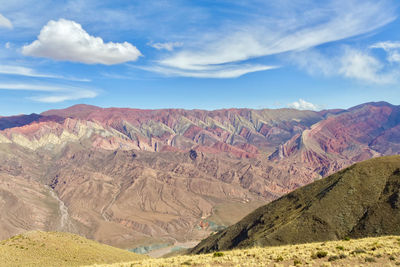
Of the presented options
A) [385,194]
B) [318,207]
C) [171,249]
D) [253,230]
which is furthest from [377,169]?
[171,249]

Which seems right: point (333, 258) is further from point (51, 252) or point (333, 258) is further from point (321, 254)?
point (51, 252)

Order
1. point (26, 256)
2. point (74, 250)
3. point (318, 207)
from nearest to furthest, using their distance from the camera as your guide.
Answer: point (26, 256) → point (74, 250) → point (318, 207)

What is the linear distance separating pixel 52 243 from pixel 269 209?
218ft

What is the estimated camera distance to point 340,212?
75.9m

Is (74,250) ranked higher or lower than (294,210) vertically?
lower

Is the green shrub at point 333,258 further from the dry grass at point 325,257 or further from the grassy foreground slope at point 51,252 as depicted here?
the grassy foreground slope at point 51,252

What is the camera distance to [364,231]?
67.1 m

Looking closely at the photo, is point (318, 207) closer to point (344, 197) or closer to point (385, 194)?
point (344, 197)

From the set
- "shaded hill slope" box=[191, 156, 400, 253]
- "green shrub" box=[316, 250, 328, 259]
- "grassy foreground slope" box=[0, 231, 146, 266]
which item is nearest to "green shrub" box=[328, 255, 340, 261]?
"green shrub" box=[316, 250, 328, 259]

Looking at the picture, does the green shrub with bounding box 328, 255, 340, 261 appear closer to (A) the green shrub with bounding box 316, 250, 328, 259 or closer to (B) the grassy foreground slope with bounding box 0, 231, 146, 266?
(A) the green shrub with bounding box 316, 250, 328, 259

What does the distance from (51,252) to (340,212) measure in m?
67.7

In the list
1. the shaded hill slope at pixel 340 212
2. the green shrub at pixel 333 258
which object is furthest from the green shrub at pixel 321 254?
the shaded hill slope at pixel 340 212

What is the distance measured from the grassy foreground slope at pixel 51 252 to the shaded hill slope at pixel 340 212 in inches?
1436

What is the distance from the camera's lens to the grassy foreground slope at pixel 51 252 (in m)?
54.9
